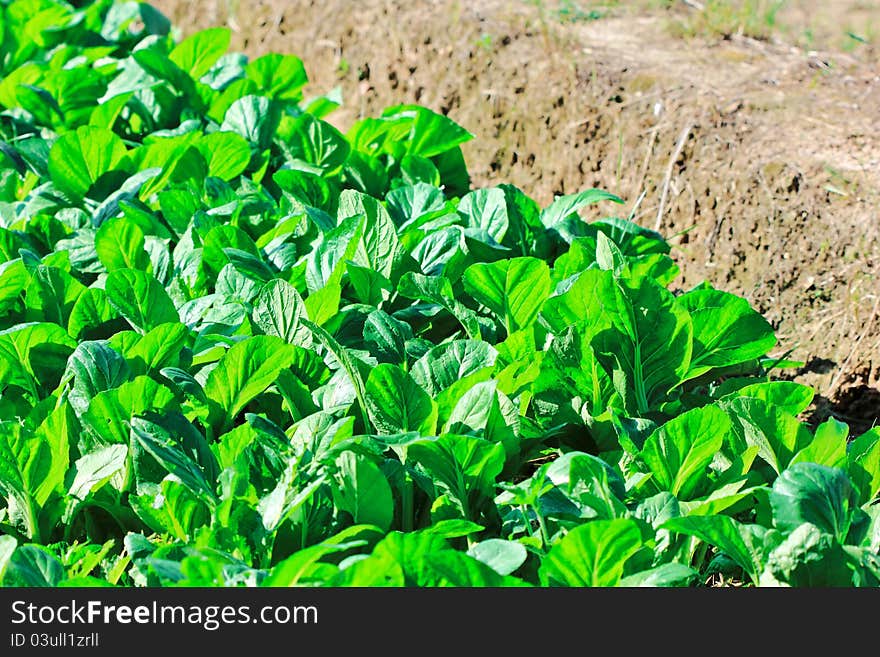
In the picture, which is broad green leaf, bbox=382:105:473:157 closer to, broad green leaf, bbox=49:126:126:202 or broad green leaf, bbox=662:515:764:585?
broad green leaf, bbox=49:126:126:202

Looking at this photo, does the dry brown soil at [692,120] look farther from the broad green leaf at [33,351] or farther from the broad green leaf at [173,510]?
the broad green leaf at [33,351]

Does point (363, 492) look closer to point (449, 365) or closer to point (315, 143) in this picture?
point (449, 365)

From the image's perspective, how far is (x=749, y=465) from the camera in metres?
2.05

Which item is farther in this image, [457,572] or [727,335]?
[727,335]

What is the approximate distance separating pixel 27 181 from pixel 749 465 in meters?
2.35

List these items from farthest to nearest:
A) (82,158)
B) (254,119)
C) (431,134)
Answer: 1. (254,119)
2. (431,134)
3. (82,158)

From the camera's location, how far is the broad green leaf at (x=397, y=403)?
2.07m

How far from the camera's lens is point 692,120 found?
366 cm

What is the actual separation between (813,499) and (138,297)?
4.87ft

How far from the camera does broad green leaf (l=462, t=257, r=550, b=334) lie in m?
2.39

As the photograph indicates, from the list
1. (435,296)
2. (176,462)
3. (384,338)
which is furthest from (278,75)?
(176,462)

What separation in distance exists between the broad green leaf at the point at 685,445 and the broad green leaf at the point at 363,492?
0.50 m

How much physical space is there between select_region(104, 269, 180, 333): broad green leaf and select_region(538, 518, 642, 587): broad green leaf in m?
1.13

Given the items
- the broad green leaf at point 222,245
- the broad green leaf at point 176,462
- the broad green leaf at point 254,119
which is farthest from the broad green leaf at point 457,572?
the broad green leaf at point 254,119
